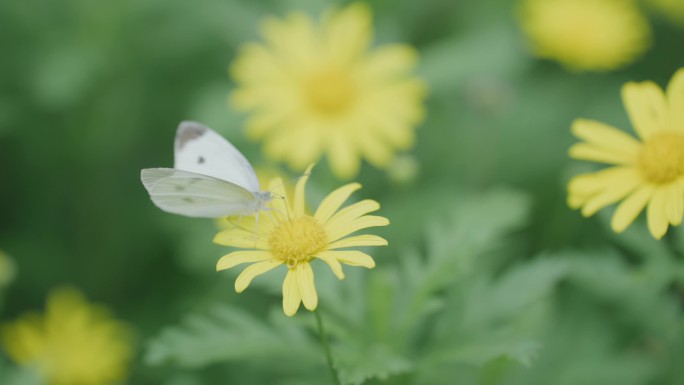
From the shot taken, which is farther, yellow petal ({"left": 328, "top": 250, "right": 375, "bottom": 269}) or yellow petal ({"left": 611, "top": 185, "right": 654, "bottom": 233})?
yellow petal ({"left": 611, "top": 185, "right": 654, "bottom": 233})

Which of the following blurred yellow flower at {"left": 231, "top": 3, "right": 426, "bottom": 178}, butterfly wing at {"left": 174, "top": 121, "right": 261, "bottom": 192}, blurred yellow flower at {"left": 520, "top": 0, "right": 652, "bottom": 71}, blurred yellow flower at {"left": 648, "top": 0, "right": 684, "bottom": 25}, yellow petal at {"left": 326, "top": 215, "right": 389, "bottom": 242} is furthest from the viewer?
blurred yellow flower at {"left": 648, "top": 0, "right": 684, "bottom": 25}

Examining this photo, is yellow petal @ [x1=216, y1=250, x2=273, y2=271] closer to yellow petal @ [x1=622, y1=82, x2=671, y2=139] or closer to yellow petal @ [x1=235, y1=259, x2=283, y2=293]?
yellow petal @ [x1=235, y1=259, x2=283, y2=293]

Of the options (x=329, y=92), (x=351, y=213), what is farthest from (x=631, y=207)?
(x=329, y=92)

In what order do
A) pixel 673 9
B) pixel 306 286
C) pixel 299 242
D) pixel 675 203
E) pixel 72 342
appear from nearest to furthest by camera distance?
1. pixel 306 286
2. pixel 299 242
3. pixel 675 203
4. pixel 72 342
5. pixel 673 9

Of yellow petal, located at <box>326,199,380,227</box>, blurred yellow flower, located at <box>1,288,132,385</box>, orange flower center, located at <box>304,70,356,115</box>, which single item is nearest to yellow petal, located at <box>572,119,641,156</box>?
yellow petal, located at <box>326,199,380,227</box>

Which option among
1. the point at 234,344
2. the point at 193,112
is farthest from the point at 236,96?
the point at 234,344

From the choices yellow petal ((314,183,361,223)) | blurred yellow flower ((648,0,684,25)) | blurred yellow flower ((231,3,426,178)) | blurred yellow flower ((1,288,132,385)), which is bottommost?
yellow petal ((314,183,361,223))

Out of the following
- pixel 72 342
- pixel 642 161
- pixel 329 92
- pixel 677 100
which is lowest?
pixel 642 161

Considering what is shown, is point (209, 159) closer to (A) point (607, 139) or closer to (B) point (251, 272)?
(B) point (251, 272)
